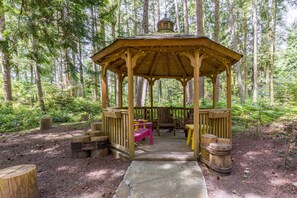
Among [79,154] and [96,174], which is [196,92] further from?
[79,154]

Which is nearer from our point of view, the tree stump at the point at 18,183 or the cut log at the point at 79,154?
the tree stump at the point at 18,183

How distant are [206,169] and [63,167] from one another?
328 cm

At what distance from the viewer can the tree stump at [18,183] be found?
252 cm

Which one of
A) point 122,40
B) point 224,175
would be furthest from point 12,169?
point 224,175

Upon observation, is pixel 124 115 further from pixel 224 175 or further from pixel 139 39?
pixel 224 175

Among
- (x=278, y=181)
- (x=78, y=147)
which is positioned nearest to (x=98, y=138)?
(x=78, y=147)

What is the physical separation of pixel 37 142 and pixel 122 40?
188 inches

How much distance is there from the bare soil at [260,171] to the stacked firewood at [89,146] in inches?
104

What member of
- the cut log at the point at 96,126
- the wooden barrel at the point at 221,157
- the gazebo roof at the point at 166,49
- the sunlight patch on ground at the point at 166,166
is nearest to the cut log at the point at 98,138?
the cut log at the point at 96,126

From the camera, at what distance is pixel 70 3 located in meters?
5.88

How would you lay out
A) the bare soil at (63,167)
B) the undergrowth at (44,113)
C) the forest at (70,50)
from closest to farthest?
the bare soil at (63,167), the forest at (70,50), the undergrowth at (44,113)

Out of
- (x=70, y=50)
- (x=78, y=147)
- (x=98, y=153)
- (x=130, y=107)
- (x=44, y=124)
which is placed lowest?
(x=98, y=153)

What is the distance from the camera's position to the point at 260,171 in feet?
12.3

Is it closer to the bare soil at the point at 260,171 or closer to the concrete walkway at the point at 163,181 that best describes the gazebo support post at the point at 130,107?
the concrete walkway at the point at 163,181
